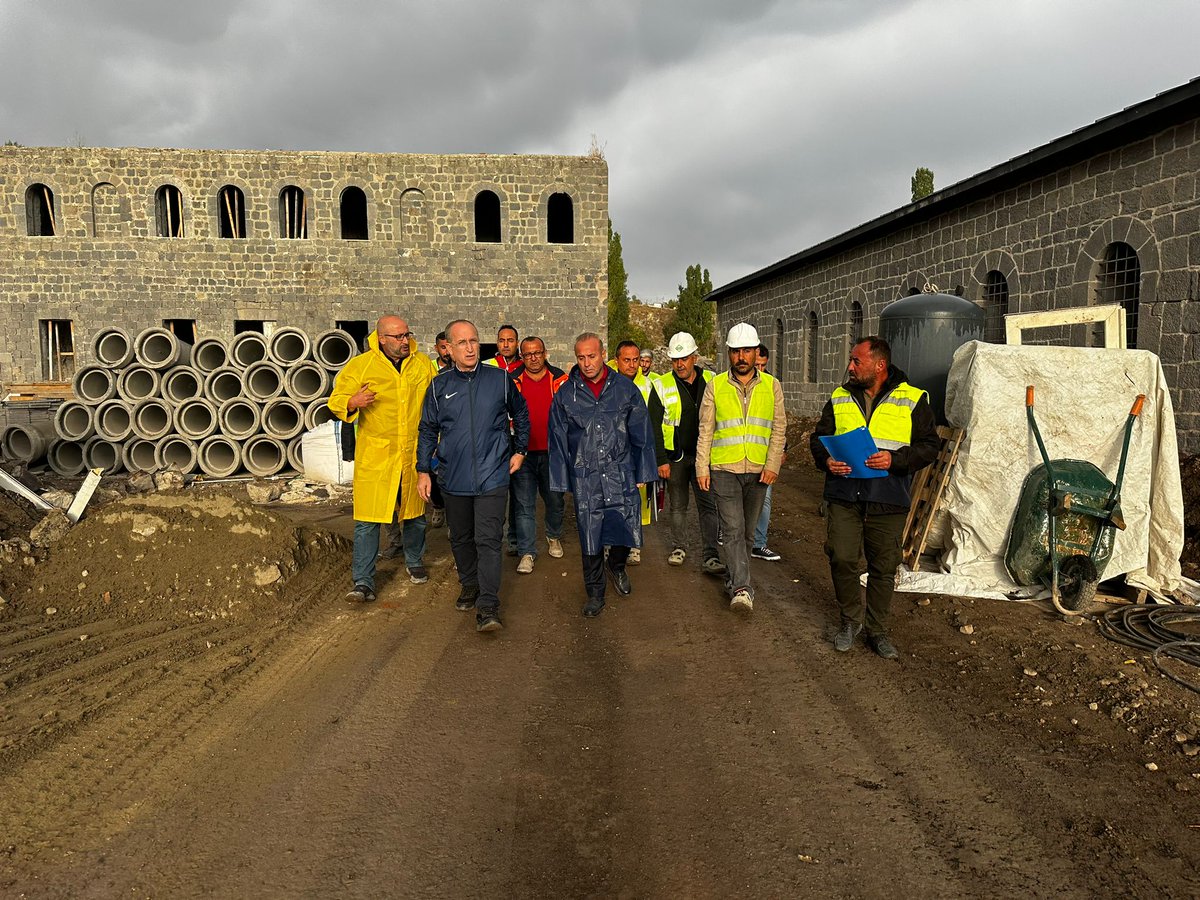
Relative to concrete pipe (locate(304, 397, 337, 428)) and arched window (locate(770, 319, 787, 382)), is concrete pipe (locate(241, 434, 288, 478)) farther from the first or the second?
arched window (locate(770, 319, 787, 382))

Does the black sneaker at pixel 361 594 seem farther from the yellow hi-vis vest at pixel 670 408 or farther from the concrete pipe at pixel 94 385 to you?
the concrete pipe at pixel 94 385

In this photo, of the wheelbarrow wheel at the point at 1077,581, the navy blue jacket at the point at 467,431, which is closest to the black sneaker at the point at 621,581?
the navy blue jacket at the point at 467,431

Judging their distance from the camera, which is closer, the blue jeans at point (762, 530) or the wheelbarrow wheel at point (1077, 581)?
the wheelbarrow wheel at point (1077, 581)

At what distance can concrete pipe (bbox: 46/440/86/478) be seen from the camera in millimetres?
12383

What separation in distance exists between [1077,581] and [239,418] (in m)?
11.5

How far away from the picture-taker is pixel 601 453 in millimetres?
5594

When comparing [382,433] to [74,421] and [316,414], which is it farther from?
[74,421]

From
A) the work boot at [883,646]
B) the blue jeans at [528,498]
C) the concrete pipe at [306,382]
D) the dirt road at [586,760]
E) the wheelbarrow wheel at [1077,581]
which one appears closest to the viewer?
the dirt road at [586,760]

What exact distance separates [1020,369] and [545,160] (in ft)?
47.2

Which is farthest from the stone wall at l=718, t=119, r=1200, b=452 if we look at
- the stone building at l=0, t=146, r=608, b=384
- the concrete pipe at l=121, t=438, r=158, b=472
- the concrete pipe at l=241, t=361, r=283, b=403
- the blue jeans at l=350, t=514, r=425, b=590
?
the concrete pipe at l=121, t=438, r=158, b=472

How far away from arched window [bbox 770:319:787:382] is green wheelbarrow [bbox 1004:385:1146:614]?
16.1 m

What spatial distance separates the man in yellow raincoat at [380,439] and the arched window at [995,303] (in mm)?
9639

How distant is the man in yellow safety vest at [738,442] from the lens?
5.55 metres

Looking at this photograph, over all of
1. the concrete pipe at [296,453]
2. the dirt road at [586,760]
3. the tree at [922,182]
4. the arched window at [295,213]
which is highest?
the tree at [922,182]
